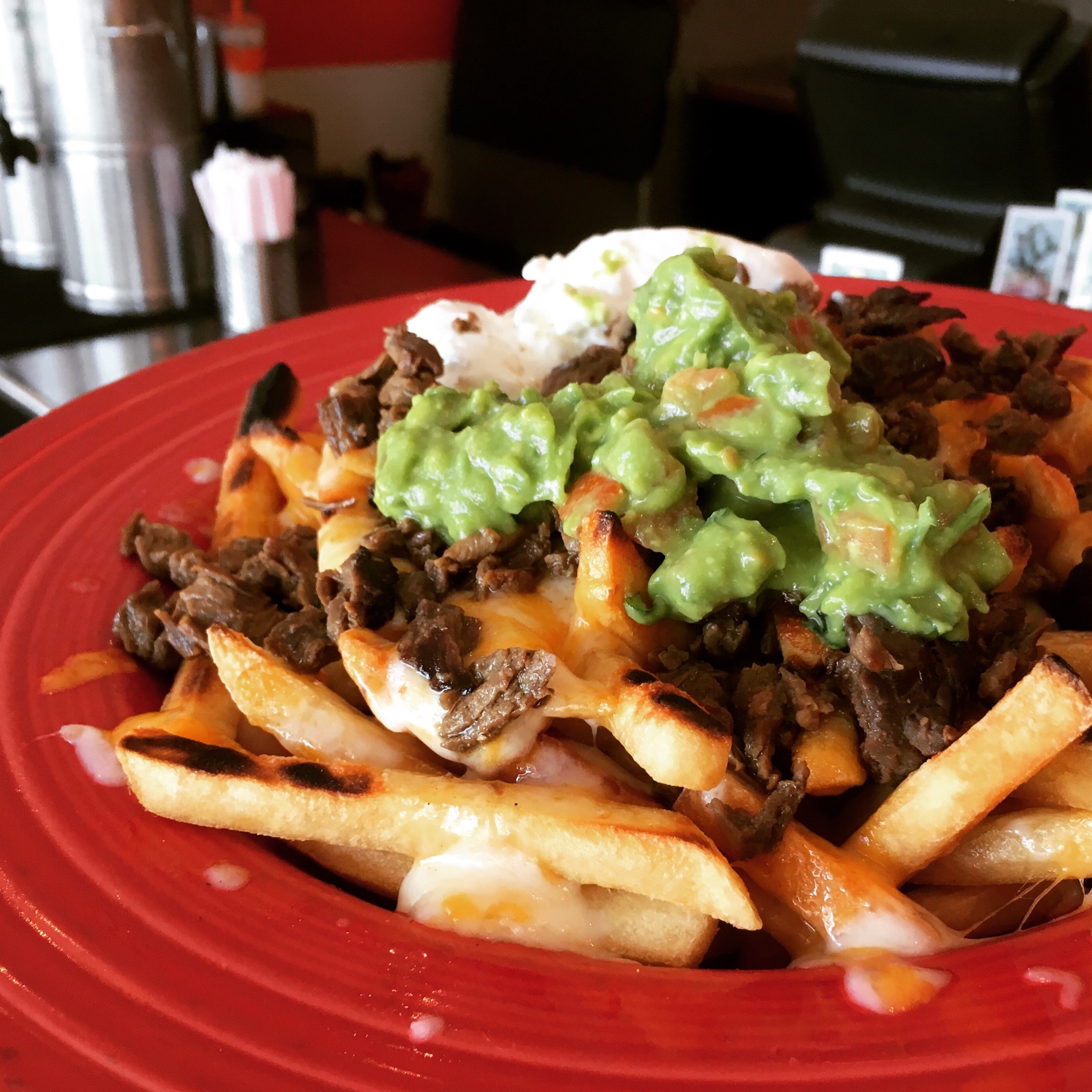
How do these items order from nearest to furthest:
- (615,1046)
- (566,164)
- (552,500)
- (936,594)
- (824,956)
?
(615,1046) → (824,956) → (936,594) → (552,500) → (566,164)

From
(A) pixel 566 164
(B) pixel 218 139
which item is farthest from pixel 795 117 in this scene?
(B) pixel 218 139

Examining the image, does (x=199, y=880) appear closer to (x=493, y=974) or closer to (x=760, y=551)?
(x=493, y=974)

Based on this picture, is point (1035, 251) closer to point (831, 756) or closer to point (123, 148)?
point (123, 148)

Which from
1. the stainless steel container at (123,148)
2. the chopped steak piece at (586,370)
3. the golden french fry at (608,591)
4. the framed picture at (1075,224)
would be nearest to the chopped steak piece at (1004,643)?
the golden french fry at (608,591)

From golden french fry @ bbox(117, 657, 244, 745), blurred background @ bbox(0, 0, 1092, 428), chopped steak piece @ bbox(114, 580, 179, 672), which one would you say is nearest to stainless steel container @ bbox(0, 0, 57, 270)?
blurred background @ bbox(0, 0, 1092, 428)

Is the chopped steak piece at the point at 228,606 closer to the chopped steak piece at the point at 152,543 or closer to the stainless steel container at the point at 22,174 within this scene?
the chopped steak piece at the point at 152,543

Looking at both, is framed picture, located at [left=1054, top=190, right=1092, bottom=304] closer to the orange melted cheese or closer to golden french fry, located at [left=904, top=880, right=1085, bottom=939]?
golden french fry, located at [left=904, top=880, right=1085, bottom=939]

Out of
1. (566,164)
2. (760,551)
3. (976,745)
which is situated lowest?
(566,164)

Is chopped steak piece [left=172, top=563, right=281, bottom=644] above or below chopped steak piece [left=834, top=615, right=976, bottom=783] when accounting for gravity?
below
